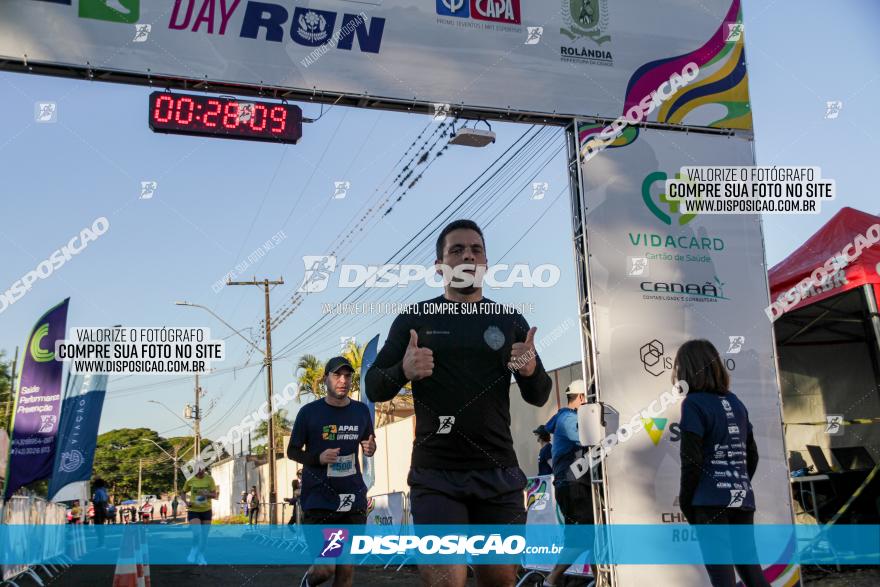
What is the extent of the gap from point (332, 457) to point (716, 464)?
9.99ft

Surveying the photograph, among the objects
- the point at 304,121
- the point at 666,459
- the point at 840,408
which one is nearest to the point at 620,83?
the point at 304,121

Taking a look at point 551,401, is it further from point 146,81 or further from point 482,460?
point 482,460

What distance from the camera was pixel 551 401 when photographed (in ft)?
49.2

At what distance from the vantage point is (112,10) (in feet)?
23.7

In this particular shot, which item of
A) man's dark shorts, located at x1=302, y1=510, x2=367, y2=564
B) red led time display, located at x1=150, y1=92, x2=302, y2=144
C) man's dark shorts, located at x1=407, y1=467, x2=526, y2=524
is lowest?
man's dark shorts, located at x1=302, y1=510, x2=367, y2=564

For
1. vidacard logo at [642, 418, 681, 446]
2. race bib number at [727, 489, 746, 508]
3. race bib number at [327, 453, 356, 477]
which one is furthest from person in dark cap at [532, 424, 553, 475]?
race bib number at [727, 489, 746, 508]

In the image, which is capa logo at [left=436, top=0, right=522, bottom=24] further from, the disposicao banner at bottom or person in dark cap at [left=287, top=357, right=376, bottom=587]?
the disposicao banner at bottom

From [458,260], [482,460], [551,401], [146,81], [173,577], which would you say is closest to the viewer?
[482,460]

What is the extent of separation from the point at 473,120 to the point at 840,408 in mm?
8719

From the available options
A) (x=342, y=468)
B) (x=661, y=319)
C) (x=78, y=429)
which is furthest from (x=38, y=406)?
(x=661, y=319)

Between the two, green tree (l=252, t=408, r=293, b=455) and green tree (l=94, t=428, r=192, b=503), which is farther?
green tree (l=94, t=428, r=192, b=503)

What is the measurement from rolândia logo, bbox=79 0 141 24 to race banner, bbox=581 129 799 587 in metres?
4.77

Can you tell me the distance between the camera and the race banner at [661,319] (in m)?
7.86

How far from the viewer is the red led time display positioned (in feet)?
23.9
